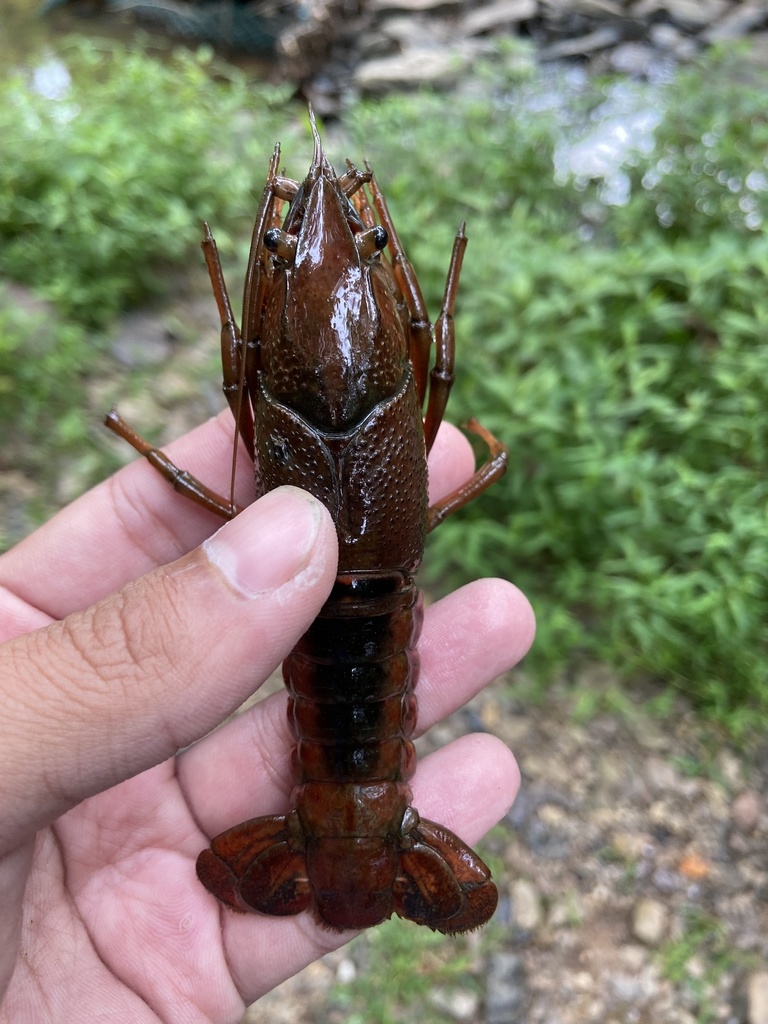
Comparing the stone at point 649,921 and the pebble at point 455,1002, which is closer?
the pebble at point 455,1002

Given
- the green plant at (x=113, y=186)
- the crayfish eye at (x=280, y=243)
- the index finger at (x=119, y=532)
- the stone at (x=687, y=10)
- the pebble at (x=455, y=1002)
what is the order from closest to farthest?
the crayfish eye at (x=280, y=243) < the index finger at (x=119, y=532) < the pebble at (x=455, y=1002) < the green plant at (x=113, y=186) < the stone at (x=687, y=10)

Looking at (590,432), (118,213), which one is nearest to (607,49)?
(118,213)

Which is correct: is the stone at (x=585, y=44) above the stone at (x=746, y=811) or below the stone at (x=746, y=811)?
above

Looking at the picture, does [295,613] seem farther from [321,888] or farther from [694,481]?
[694,481]

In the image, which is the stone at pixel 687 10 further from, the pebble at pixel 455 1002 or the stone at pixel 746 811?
the pebble at pixel 455 1002

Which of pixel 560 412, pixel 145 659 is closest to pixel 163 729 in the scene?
pixel 145 659

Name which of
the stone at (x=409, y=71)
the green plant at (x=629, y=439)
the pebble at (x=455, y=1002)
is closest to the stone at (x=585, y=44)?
the stone at (x=409, y=71)

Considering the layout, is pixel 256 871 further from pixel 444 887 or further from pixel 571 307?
pixel 571 307

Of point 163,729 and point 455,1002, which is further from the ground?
point 163,729
